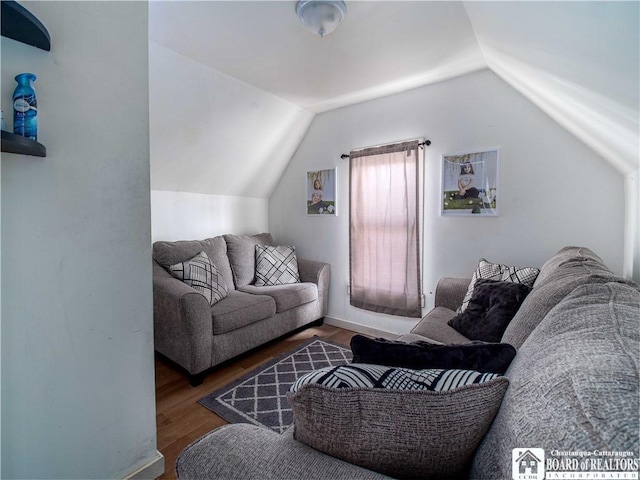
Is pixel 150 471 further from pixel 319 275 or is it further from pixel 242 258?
pixel 319 275

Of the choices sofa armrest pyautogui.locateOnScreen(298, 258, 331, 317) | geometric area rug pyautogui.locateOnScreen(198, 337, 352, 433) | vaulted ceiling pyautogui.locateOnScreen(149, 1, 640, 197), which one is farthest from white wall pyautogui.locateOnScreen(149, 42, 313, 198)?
geometric area rug pyautogui.locateOnScreen(198, 337, 352, 433)

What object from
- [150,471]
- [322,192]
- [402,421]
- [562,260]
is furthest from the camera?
[322,192]

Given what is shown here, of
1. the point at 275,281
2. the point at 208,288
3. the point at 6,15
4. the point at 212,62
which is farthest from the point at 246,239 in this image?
the point at 6,15

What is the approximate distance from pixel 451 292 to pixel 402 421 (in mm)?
1996

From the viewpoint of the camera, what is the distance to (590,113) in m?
1.51

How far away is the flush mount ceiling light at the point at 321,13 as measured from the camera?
162 cm

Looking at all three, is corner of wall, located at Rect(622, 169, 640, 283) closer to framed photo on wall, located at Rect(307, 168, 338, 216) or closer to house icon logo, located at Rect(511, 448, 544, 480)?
house icon logo, located at Rect(511, 448, 544, 480)

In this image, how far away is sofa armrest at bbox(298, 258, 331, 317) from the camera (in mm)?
3299

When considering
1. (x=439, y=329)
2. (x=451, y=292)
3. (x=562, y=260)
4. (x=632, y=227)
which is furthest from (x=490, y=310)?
(x=632, y=227)

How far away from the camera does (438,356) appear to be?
789 millimetres

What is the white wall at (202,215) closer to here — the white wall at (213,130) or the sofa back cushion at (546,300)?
the white wall at (213,130)

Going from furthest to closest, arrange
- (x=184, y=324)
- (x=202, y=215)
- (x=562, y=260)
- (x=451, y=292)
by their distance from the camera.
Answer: (x=202, y=215) < (x=451, y=292) < (x=184, y=324) < (x=562, y=260)

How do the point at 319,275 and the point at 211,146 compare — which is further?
the point at 319,275

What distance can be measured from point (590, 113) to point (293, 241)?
2922 mm
